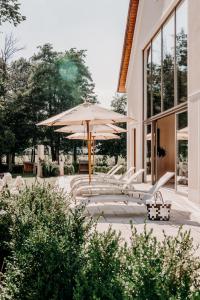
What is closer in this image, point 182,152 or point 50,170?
point 182,152

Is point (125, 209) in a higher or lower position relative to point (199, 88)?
lower

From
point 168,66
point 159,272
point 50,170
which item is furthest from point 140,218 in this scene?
point 50,170

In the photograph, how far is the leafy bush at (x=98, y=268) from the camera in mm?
2682

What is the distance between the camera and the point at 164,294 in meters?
2.53

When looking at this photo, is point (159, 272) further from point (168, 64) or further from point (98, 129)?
point (168, 64)

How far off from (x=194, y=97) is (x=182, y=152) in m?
2.57

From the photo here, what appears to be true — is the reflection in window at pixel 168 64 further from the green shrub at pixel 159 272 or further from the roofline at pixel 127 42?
the green shrub at pixel 159 272

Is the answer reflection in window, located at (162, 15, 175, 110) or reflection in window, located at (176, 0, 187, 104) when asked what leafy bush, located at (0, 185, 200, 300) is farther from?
reflection in window, located at (162, 15, 175, 110)

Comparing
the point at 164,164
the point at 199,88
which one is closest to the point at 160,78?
Result: the point at 164,164

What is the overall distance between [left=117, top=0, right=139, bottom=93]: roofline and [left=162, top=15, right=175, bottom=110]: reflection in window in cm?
536

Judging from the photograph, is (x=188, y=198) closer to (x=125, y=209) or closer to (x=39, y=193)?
(x=125, y=209)

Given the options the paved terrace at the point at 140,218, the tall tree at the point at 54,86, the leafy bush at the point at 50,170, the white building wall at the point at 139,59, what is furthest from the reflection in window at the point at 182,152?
the tall tree at the point at 54,86

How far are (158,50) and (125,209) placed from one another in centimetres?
975

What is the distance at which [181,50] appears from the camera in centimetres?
1359
